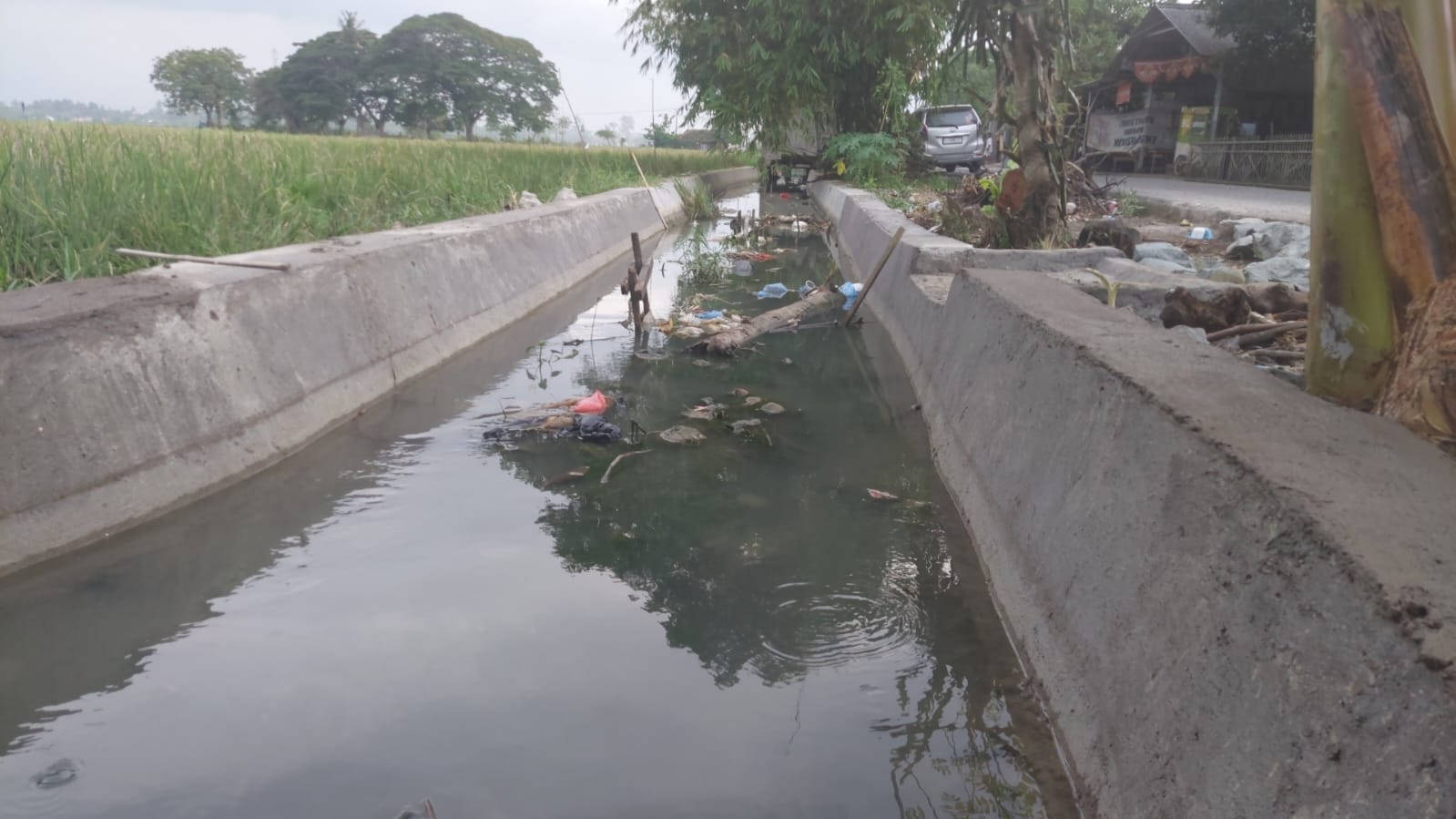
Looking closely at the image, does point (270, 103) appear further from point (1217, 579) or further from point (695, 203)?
point (1217, 579)

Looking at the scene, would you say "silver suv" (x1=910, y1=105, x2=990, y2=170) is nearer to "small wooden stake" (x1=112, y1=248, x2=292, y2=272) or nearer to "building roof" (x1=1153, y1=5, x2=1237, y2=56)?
"building roof" (x1=1153, y1=5, x2=1237, y2=56)

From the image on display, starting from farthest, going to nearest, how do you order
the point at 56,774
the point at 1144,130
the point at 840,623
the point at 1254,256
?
the point at 1144,130
the point at 1254,256
the point at 840,623
the point at 56,774

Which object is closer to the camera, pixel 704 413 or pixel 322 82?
pixel 704 413

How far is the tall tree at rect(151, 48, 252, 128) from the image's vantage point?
6241cm

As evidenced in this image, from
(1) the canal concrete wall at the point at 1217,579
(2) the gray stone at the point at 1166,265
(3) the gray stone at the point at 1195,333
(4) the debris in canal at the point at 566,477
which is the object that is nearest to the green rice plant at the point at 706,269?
(2) the gray stone at the point at 1166,265

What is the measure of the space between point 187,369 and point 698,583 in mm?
2079

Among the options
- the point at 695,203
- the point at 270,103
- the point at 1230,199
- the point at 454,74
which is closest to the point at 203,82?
the point at 270,103

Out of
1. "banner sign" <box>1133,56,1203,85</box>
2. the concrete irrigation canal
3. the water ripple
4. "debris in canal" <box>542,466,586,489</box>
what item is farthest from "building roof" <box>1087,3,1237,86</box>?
the water ripple

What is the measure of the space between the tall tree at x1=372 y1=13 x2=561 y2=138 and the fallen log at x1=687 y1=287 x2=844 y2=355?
53600mm

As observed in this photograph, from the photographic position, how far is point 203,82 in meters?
62.7

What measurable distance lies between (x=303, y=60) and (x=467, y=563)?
61.8 m

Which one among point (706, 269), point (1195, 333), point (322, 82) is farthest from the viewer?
point (322, 82)

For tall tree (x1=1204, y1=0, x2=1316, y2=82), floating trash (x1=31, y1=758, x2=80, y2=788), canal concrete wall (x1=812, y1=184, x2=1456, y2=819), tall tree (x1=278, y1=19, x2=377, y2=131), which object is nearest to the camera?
canal concrete wall (x1=812, y1=184, x2=1456, y2=819)

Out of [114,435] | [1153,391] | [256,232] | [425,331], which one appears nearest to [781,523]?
[1153,391]
